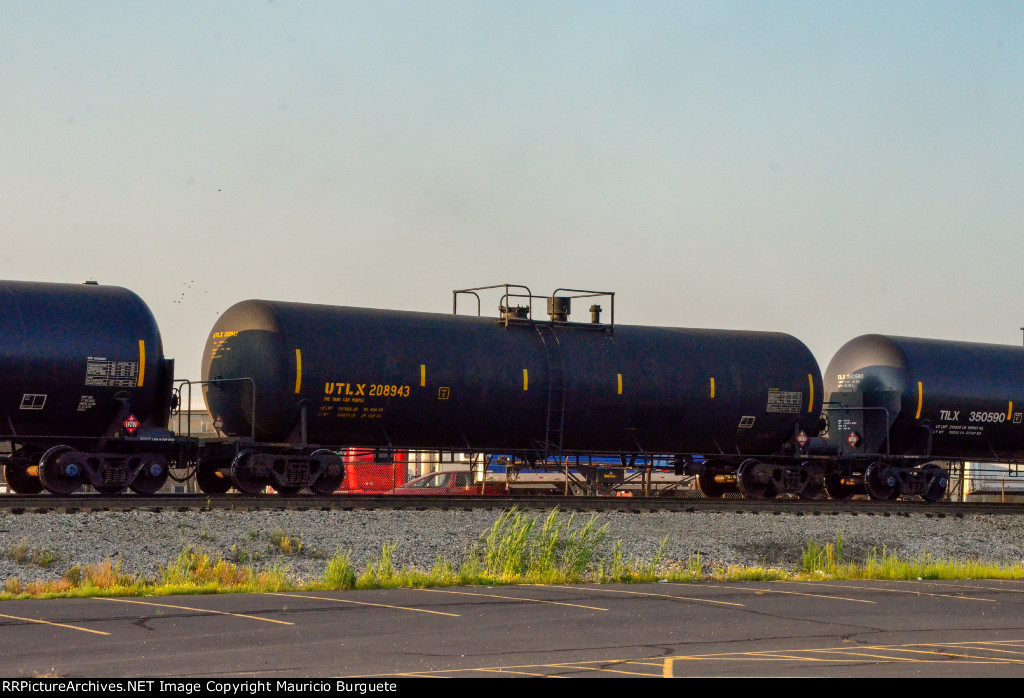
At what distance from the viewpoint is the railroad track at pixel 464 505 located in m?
17.8

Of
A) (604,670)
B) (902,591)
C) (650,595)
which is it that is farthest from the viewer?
(902,591)

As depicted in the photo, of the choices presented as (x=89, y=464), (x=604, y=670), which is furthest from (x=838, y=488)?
(x=604, y=670)

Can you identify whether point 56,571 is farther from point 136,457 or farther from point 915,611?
point 915,611

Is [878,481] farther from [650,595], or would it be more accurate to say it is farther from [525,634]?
[525,634]

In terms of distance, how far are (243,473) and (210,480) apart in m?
1.52

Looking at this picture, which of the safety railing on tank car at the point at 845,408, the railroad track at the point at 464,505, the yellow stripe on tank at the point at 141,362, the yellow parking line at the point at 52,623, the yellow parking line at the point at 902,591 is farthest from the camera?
the safety railing on tank car at the point at 845,408

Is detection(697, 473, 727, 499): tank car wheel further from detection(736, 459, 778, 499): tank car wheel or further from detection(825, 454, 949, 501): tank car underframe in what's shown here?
detection(825, 454, 949, 501): tank car underframe

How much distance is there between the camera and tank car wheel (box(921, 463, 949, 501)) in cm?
2752

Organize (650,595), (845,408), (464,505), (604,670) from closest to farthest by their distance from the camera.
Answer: (604,670)
(650,595)
(464,505)
(845,408)

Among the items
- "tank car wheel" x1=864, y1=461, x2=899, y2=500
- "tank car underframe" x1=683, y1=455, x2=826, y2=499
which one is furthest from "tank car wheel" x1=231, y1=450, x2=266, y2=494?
"tank car wheel" x1=864, y1=461, x2=899, y2=500

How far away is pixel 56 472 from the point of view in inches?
773

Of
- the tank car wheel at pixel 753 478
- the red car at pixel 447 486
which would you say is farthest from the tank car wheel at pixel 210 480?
the tank car wheel at pixel 753 478

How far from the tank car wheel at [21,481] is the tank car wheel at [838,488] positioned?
16.5 m

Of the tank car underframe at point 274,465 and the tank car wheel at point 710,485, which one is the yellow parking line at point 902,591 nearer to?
the tank car underframe at point 274,465
